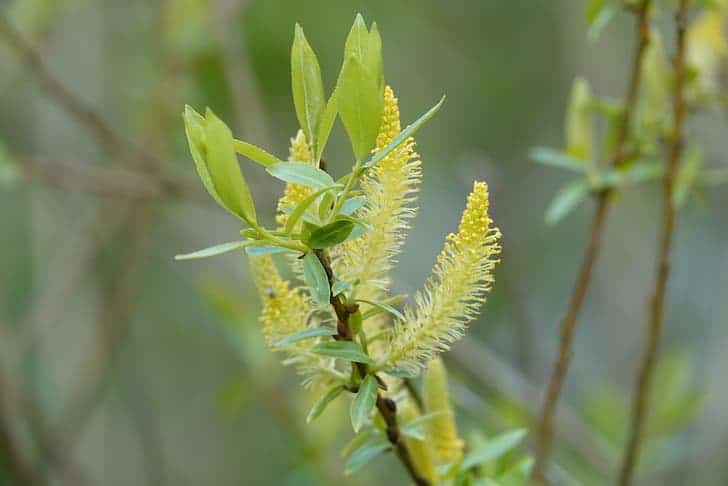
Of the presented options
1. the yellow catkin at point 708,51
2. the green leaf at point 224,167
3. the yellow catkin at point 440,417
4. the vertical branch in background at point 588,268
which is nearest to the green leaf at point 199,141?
the green leaf at point 224,167

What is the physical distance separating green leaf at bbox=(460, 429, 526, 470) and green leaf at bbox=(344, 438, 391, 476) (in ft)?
0.17

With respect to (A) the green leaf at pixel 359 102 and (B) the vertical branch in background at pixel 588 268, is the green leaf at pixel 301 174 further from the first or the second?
(B) the vertical branch in background at pixel 588 268

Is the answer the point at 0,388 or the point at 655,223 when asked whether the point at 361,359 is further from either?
the point at 655,223

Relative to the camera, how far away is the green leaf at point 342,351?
36 cm

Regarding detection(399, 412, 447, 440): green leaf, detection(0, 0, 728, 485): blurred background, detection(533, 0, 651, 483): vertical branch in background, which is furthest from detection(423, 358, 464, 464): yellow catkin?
detection(0, 0, 728, 485): blurred background

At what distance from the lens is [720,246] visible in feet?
7.11

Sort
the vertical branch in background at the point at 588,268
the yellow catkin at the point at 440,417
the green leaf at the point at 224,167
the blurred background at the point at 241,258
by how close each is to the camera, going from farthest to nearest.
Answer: the blurred background at the point at 241,258
the vertical branch in background at the point at 588,268
the yellow catkin at the point at 440,417
the green leaf at the point at 224,167

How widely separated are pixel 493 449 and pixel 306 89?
22cm

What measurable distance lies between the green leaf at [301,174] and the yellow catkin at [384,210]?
0.03 m

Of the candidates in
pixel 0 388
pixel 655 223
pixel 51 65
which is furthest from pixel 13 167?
pixel 655 223

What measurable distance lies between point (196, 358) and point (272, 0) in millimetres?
916

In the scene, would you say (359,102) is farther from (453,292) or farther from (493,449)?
(493,449)

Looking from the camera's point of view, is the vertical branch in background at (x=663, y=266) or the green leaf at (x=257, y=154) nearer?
the green leaf at (x=257, y=154)

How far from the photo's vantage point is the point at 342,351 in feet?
1.21
